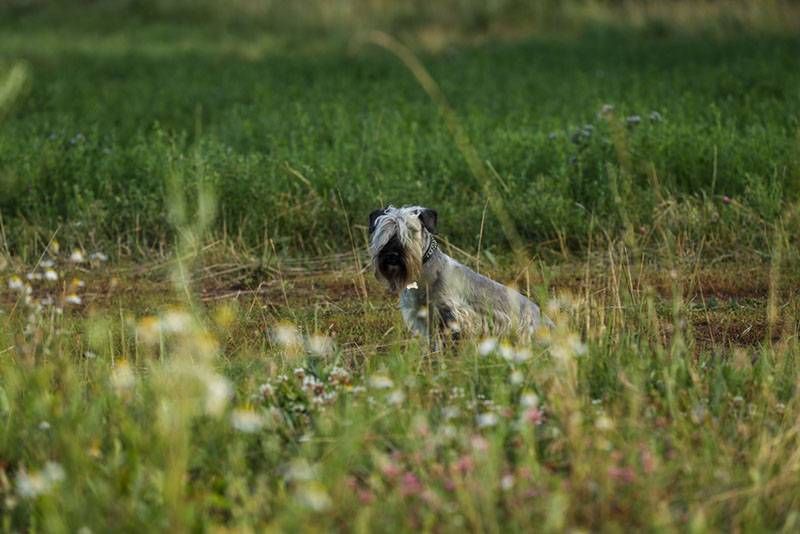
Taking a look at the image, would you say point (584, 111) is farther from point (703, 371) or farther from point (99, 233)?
point (703, 371)

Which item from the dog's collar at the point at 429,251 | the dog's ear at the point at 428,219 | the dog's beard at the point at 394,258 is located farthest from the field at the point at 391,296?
the dog's ear at the point at 428,219

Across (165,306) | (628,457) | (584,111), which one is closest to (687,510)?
(628,457)

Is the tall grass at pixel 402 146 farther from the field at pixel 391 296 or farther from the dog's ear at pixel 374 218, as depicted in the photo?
the dog's ear at pixel 374 218

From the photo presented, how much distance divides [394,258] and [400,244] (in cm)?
10

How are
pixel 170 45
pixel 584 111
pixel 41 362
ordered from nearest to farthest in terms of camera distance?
pixel 41 362 < pixel 584 111 < pixel 170 45

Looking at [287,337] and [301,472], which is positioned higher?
[301,472]

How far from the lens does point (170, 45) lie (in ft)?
86.5

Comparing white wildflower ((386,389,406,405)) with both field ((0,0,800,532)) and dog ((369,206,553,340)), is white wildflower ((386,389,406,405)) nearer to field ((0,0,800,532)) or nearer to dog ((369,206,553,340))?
field ((0,0,800,532))

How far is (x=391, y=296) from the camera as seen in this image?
30.2 feet

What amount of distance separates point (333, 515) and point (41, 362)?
90.6 inches

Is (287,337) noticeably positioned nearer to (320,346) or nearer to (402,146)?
(320,346)

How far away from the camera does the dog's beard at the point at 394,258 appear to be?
23.1 feet

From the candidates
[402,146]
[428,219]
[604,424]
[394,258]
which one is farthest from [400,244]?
[402,146]

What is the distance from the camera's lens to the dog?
7.09 m
